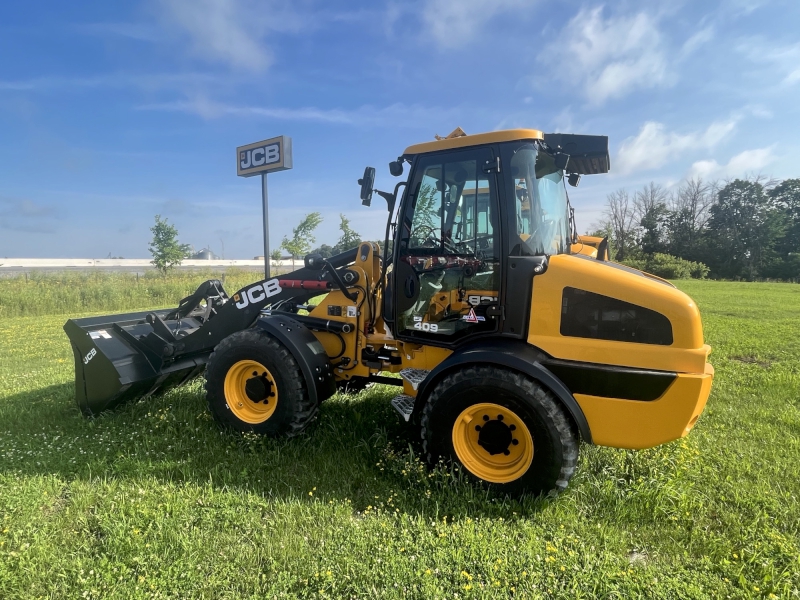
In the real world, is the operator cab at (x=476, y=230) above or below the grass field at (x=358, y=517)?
above

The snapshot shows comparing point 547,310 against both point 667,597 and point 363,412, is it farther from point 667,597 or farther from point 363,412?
point 363,412

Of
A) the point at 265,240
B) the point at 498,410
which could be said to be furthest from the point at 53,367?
the point at 498,410

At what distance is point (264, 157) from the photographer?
8.74m

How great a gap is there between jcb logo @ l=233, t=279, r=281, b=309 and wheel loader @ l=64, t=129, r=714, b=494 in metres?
0.01

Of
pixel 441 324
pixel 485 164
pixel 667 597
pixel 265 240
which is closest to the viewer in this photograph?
pixel 667 597

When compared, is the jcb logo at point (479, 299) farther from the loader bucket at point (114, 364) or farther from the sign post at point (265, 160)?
the sign post at point (265, 160)

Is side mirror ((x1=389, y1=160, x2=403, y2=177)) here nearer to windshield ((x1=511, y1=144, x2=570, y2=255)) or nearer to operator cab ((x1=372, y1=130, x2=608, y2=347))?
operator cab ((x1=372, y1=130, x2=608, y2=347))

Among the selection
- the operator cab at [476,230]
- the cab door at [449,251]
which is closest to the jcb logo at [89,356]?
the operator cab at [476,230]

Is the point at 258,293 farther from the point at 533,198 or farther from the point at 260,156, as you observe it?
the point at 260,156

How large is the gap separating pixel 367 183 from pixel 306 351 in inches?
62.6

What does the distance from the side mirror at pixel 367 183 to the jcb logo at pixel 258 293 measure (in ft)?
4.82

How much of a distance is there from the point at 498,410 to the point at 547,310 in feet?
2.63

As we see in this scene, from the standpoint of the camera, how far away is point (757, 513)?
10.8 ft

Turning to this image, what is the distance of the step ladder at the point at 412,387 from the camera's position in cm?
396
